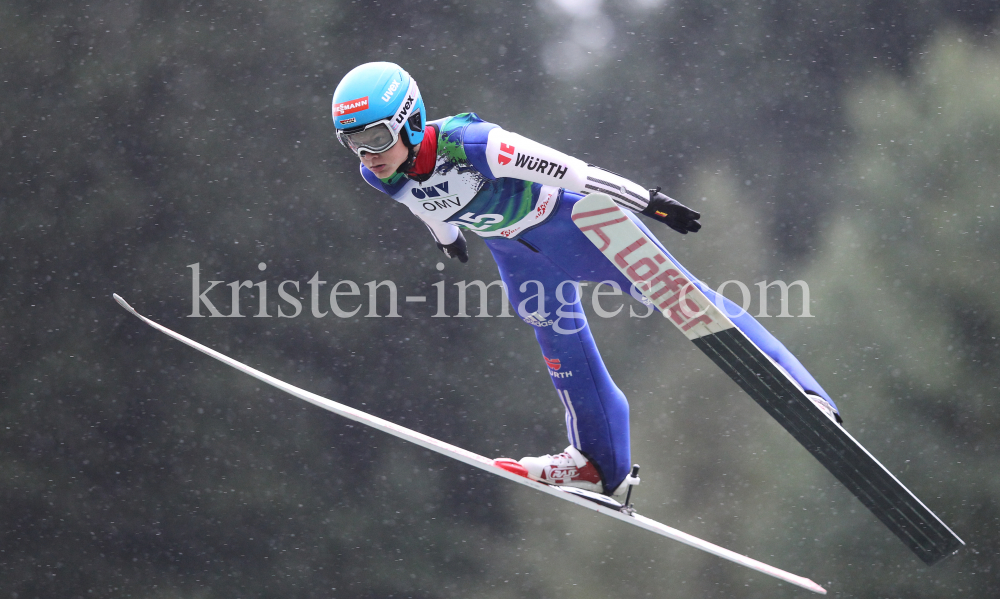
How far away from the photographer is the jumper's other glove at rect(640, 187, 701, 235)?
2.31 meters

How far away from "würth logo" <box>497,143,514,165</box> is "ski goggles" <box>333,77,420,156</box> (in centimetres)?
25

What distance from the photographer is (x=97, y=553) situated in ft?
17.4

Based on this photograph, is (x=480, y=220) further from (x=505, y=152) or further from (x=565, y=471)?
(x=565, y=471)

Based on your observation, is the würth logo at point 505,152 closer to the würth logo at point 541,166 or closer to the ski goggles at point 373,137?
the würth logo at point 541,166

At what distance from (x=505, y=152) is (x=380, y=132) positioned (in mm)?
312

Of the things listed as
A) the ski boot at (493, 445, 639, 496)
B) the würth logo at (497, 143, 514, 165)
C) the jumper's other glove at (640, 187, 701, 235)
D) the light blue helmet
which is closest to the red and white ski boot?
the ski boot at (493, 445, 639, 496)

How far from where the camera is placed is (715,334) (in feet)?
7.57

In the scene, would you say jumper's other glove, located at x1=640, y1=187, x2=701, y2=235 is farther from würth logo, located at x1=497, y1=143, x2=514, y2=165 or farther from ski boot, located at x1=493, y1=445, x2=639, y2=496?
ski boot, located at x1=493, y1=445, x2=639, y2=496

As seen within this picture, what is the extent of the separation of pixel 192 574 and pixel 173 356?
126 centimetres

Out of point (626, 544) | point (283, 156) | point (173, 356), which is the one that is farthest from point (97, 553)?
point (626, 544)

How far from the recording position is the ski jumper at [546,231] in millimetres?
2309

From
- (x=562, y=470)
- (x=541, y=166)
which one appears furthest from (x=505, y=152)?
(x=562, y=470)

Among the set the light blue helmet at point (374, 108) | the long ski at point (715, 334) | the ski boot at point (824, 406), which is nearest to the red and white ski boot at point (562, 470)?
the long ski at point (715, 334)

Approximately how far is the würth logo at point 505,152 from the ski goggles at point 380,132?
248 millimetres
